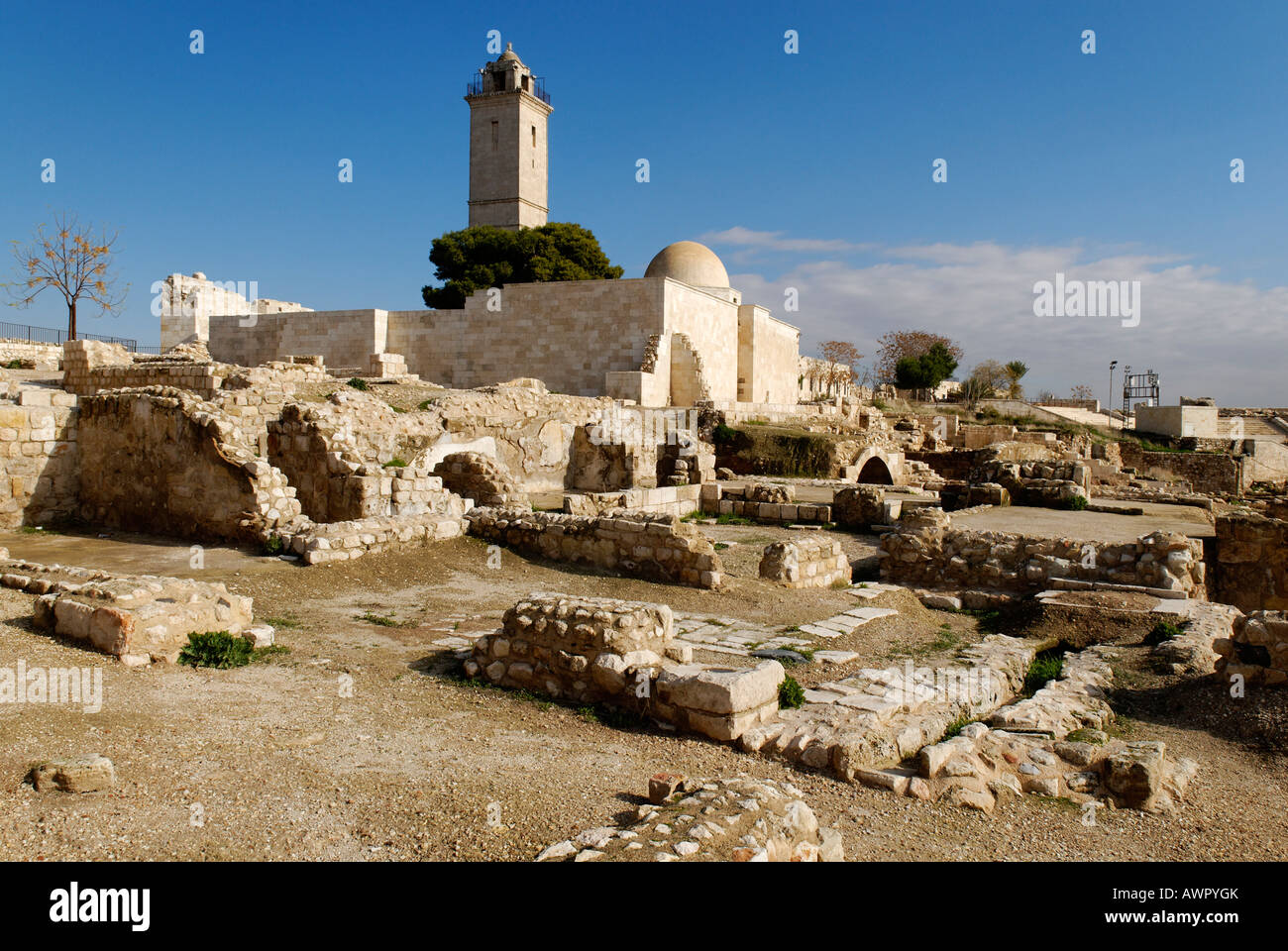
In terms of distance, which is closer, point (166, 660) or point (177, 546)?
point (166, 660)

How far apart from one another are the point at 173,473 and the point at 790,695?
9073 mm

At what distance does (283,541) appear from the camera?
9.41 metres

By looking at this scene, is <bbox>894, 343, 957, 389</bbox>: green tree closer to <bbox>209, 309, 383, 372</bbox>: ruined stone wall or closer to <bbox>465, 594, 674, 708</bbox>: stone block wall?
<bbox>209, 309, 383, 372</bbox>: ruined stone wall

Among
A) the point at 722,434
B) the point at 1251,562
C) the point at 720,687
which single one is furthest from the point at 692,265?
the point at 720,687

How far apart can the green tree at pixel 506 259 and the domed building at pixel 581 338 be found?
4.94m

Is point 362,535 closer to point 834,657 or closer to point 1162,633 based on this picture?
point 834,657

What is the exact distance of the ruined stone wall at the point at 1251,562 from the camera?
10.9m

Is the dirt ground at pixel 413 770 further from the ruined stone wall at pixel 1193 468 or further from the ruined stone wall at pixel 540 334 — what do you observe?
the ruined stone wall at pixel 1193 468

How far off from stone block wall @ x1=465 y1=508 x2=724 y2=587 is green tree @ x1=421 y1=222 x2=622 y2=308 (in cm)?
2729

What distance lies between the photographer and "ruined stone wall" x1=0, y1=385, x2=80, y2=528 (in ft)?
37.6
